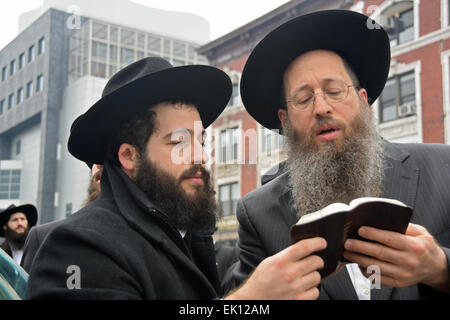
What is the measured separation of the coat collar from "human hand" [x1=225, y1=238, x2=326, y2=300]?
68 centimetres

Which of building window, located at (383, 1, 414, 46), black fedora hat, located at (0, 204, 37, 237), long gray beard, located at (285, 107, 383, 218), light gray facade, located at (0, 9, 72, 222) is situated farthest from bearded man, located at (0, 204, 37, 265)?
light gray facade, located at (0, 9, 72, 222)

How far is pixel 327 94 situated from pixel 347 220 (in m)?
1.31

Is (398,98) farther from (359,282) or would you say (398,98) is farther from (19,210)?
(359,282)

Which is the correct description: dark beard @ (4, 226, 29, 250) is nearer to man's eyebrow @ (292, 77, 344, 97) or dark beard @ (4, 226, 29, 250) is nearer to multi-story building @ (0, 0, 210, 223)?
man's eyebrow @ (292, 77, 344, 97)

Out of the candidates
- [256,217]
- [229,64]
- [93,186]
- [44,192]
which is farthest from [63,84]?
[256,217]

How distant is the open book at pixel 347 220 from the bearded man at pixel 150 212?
0.04m

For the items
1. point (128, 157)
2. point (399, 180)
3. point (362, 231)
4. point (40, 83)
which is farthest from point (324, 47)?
point (40, 83)

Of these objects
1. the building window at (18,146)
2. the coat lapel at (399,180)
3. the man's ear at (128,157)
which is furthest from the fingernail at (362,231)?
the building window at (18,146)

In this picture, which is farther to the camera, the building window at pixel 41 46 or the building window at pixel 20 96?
the building window at pixel 20 96

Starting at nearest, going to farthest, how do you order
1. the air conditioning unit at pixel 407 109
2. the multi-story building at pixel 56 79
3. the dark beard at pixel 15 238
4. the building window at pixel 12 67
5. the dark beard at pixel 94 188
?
the dark beard at pixel 94 188, the dark beard at pixel 15 238, the air conditioning unit at pixel 407 109, the multi-story building at pixel 56 79, the building window at pixel 12 67

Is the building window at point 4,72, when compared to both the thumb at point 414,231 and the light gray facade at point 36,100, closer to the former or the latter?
the light gray facade at point 36,100

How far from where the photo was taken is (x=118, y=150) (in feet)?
9.58

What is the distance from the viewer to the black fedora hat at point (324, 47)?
2975mm

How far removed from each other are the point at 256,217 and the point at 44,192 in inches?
1774
